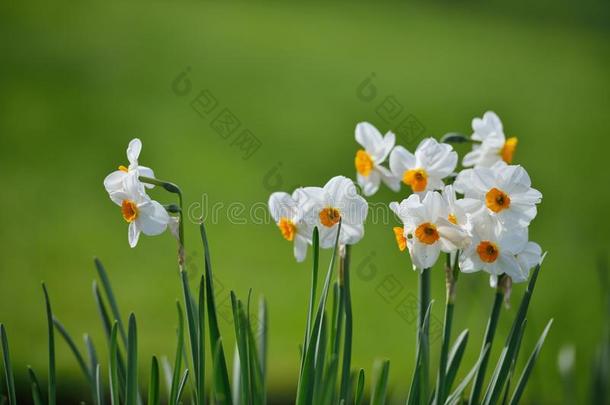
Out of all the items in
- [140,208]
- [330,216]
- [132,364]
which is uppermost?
[140,208]

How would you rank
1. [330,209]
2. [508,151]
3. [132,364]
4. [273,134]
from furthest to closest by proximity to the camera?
1. [273,134]
2. [508,151]
3. [330,209]
4. [132,364]

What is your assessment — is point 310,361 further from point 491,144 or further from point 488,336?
point 491,144

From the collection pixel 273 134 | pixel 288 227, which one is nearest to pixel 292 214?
pixel 288 227

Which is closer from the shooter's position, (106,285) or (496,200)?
(496,200)

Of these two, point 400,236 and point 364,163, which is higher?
point 364,163

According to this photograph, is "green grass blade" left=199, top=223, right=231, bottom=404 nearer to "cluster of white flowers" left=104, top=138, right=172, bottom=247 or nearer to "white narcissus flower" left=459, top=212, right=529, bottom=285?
"cluster of white flowers" left=104, top=138, right=172, bottom=247

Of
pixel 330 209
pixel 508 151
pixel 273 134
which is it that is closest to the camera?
pixel 330 209

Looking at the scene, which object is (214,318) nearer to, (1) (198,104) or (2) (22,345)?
(2) (22,345)

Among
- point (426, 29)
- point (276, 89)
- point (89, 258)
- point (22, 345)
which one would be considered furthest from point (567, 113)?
point (22, 345)

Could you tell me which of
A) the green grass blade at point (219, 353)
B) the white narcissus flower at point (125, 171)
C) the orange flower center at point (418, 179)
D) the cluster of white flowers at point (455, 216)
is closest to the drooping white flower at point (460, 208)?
the cluster of white flowers at point (455, 216)
